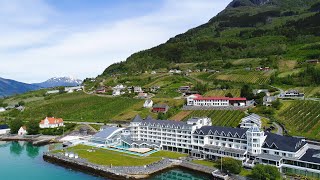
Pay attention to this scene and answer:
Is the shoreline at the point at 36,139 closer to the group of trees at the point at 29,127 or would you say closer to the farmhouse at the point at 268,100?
the group of trees at the point at 29,127

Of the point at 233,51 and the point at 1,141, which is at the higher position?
the point at 233,51

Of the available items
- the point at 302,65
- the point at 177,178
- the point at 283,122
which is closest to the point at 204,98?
the point at 283,122

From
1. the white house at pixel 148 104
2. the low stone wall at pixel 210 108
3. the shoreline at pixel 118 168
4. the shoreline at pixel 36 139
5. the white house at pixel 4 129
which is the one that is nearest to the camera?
the shoreline at pixel 118 168

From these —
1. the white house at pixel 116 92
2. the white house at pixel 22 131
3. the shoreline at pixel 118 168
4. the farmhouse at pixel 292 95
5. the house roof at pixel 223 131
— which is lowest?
the shoreline at pixel 118 168

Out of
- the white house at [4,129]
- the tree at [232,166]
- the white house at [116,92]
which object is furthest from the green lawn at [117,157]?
the white house at [116,92]

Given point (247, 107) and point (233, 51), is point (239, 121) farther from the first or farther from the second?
point (233, 51)
